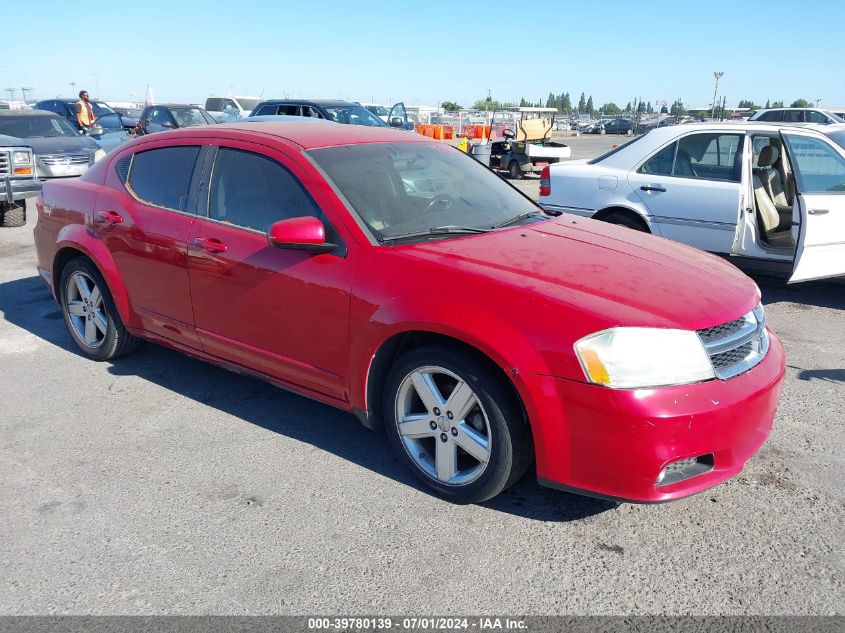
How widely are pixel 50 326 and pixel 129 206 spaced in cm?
199

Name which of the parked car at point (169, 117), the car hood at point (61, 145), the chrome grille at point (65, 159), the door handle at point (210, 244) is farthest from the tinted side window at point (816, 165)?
the parked car at point (169, 117)

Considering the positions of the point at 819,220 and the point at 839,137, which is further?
the point at 839,137

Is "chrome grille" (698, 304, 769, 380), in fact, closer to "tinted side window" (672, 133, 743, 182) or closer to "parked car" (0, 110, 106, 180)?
"tinted side window" (672, 133, 743, 182)

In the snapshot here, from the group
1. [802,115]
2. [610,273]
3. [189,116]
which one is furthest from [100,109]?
[610,273]

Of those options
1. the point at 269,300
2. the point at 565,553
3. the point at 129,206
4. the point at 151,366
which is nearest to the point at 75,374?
the point at 151,366

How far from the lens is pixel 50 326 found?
5.90 meters

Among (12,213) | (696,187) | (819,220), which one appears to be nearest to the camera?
(819,220)

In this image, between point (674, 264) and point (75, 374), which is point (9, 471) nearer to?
point (75, 374)

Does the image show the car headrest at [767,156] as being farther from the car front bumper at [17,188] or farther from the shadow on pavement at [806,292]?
the car front bumper at [17,188]

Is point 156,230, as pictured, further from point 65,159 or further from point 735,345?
point 65,159

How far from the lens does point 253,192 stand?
3936 millimetres

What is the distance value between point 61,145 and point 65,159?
50 cm

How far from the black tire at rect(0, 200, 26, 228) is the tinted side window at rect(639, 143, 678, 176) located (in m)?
8.78

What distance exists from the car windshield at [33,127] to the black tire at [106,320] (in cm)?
907
